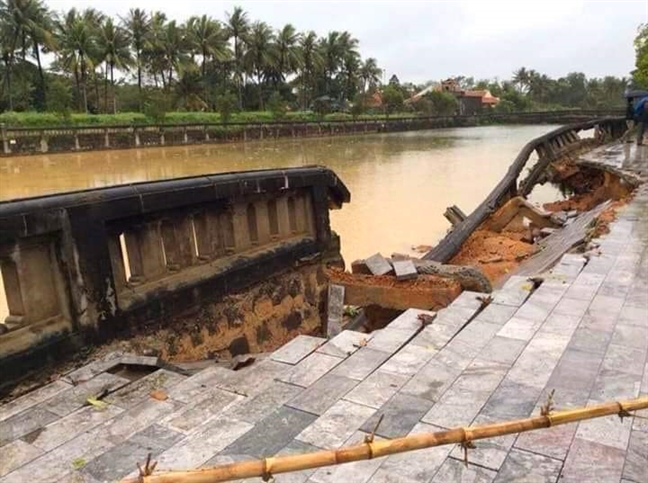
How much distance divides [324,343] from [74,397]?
1.38m

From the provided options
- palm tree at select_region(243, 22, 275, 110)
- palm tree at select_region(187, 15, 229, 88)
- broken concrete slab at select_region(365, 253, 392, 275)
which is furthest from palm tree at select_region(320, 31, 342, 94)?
broken concrete slab at select_region(365, 253, 392, 275)

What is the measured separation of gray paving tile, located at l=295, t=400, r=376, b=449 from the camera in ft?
7.72

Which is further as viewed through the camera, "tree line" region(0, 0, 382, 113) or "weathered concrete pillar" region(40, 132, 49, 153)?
"tree line" region(0, 0, 382, 113)

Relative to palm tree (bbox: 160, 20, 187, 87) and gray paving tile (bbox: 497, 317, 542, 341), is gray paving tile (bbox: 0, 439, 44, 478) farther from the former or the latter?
→ palm tree (bbox: 160, 20, 187, 87)

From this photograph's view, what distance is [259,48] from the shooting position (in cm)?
5800

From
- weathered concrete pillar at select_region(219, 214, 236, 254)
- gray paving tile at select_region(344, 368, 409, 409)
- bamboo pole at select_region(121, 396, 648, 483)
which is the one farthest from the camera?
weathered concrete pillar at select_region(219, 214, 236, 254)

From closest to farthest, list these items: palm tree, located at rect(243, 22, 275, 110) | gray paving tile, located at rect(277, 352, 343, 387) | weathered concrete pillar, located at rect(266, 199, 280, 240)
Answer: gray paving tile, located at rect(277, 352, 343, 387), weathered concrete pillar, located at rect(266, 199, 280, 240), palm tree, located at rect(243, 22, 275, 110)

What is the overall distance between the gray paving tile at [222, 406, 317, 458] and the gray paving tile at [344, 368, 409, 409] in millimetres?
270

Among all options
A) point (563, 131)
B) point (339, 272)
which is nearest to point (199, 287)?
point (339, 272)

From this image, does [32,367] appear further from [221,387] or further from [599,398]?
[599,398]

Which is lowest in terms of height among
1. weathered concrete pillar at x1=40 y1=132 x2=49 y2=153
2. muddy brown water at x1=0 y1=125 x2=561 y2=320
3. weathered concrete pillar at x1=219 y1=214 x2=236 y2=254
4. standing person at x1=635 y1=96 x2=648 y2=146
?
muddy brown water at x1=0 y1=125 x2=561 y2=320

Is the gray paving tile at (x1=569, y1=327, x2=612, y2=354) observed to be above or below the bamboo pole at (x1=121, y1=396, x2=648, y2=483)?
below

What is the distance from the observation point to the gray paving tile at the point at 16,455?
2221mm

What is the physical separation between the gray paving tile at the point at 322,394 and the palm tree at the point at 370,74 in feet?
248
